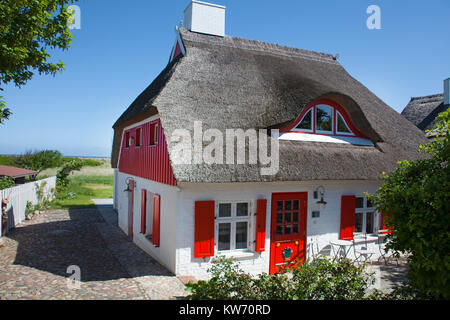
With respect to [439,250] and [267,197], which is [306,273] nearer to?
[439,250]

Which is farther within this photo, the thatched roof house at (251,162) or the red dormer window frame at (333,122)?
the red dormer window frame at (333,122)

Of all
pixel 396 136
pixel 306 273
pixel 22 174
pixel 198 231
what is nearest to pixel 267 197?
pixel 198 231

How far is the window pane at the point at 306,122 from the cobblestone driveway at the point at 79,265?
5.22 m

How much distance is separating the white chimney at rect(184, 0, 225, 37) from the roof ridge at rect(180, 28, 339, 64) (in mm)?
443

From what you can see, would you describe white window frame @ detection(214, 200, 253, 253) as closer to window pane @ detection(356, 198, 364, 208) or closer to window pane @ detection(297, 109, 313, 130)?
window pane @ detection(297, 109, 313, 130)

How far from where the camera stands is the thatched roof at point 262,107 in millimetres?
7594

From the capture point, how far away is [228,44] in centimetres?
1098

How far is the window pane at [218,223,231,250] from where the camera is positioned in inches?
306

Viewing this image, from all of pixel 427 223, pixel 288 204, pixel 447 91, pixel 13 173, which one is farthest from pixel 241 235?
pixel 447 91

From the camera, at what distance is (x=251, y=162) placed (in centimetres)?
736

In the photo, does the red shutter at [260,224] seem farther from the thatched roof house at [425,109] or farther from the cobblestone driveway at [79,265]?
the thatched roof house at [425,109]

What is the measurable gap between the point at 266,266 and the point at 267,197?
1.74 metres

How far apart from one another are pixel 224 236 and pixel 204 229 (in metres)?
0.71

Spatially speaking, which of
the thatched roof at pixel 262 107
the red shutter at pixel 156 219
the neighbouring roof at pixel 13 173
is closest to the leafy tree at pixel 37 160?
the neighbouring roof at pixel 13 173
